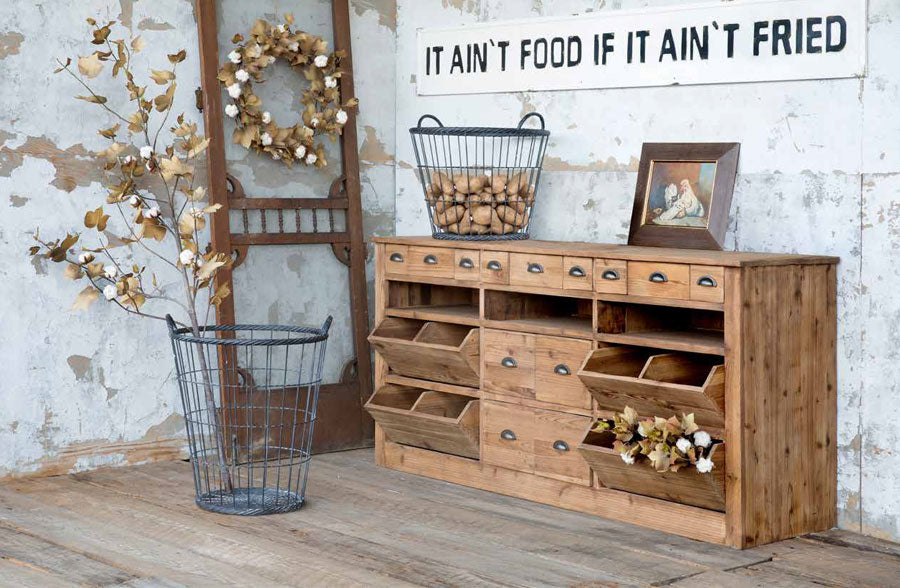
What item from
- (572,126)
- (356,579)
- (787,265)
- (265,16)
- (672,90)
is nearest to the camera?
(356,579)

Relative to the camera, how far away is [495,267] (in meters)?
4.35

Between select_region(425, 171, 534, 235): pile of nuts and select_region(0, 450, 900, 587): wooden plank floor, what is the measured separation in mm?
1042

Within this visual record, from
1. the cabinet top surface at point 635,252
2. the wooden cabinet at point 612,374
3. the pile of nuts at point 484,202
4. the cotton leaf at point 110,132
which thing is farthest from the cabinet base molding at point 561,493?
the cotton leaf at point 110,132

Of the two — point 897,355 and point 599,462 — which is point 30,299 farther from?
point 897,355

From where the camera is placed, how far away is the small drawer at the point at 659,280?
3717 mm

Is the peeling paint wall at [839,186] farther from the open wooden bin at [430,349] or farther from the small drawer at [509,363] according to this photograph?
the open wooden bin at [430,349]

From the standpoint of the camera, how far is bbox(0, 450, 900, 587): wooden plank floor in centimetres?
332

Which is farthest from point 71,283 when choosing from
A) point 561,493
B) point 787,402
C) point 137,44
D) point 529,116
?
point 787,402

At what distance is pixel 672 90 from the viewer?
169 inches

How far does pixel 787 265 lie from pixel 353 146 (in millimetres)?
2255

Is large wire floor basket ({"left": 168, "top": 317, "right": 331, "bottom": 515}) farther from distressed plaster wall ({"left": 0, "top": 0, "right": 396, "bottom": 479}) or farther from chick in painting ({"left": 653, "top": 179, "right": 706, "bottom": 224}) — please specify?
chick in painting ({"left": 653, "top": 179, "right": 706, "bottom": 224})

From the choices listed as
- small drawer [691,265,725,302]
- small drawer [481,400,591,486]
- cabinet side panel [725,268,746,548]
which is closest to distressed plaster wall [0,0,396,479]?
small drawer [481,400,591,486]

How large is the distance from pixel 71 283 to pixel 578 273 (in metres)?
2.00

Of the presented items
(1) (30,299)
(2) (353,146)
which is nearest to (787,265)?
(2) (353,146)
